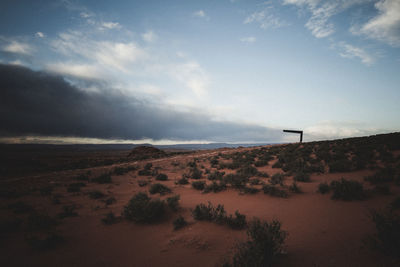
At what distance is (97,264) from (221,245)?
2.42m

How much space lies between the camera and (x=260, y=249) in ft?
8.55

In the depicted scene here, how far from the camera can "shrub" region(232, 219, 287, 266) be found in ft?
7.95

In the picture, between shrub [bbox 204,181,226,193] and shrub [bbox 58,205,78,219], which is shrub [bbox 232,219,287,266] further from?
shrub [bbox 58,205,78,219]

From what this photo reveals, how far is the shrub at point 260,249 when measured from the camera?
242 cm

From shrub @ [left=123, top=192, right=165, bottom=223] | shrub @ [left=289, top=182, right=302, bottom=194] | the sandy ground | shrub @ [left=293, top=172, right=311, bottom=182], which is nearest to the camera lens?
the sandy ground

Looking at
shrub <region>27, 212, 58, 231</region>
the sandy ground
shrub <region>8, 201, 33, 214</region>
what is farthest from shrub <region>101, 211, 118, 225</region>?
shrub <region>8, 201, 33, 214</region>

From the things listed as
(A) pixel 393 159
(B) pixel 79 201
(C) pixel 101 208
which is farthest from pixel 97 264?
(A) pixel 393 159

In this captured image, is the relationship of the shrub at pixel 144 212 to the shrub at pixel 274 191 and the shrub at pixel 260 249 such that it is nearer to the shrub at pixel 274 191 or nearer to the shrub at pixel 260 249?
the shrub at pixel 260 249

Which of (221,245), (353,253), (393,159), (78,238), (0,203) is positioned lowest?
(0,203)

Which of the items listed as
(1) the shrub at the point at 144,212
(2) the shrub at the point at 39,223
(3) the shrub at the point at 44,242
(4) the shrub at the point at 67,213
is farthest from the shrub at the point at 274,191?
(2) the shrub at the point at 39,223

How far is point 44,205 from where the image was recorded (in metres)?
6.34

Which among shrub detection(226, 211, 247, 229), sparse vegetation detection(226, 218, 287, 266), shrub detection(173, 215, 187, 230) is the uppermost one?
sparse vegetation detection(226, 218, 287, 266)

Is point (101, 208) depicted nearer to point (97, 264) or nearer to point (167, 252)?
point (97, 264)

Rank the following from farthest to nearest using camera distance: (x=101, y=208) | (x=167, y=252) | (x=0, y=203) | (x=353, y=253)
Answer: (x=0, y=203)
(x=101, y=208)
(x=167, y=252)
(x=353, y=253)
